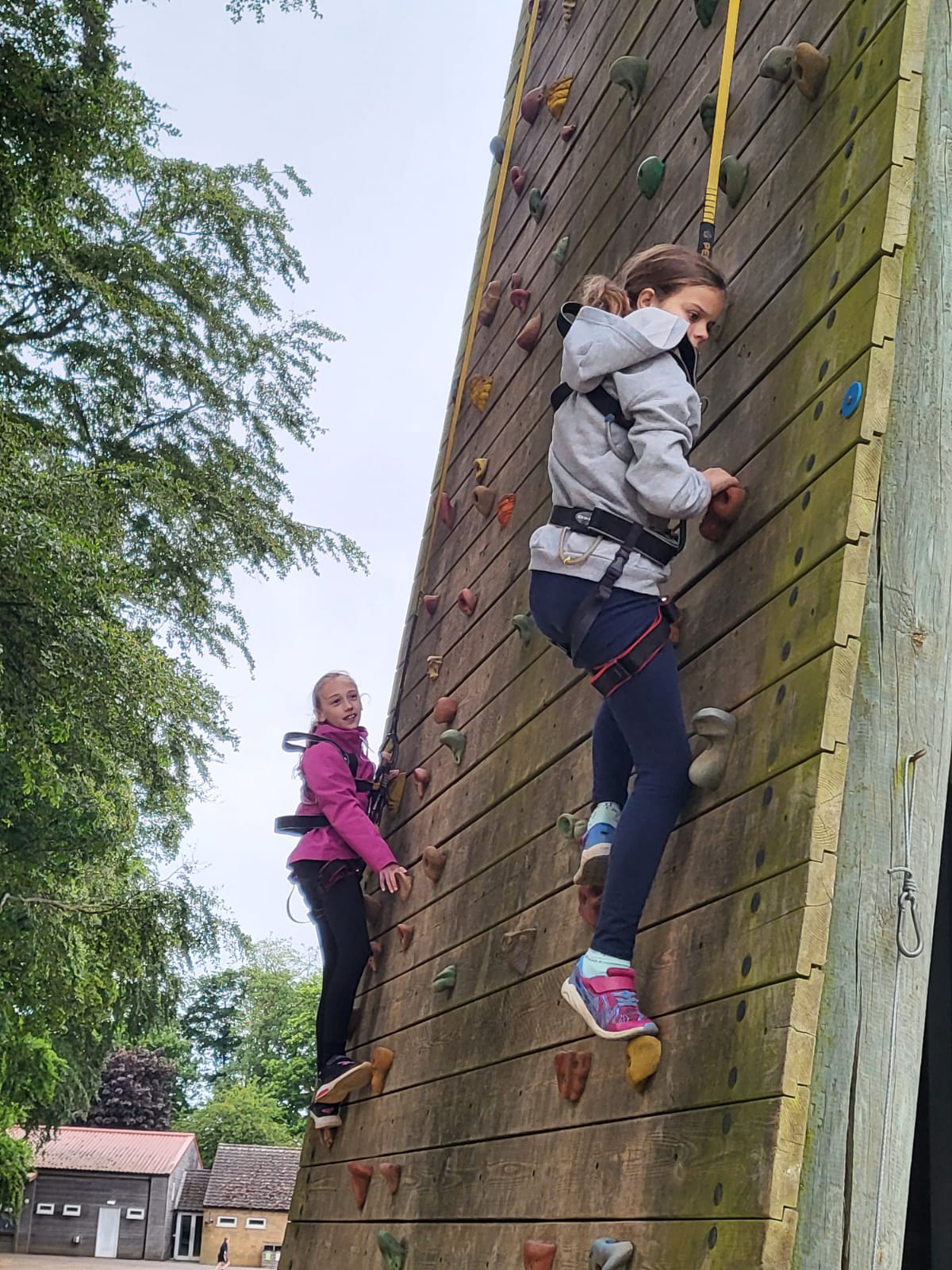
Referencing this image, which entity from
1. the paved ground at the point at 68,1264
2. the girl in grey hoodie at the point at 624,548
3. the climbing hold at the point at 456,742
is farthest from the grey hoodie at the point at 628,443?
the paved ground at the point at 68,1264

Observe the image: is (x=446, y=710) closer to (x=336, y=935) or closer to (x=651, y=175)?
(x=336, y=935)

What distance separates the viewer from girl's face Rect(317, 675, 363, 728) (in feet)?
15.7

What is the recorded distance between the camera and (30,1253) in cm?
4022

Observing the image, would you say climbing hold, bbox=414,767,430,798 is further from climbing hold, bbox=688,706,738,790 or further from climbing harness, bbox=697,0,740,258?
climbing hold, bbox=688,706,738,790

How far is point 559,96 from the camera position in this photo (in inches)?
209

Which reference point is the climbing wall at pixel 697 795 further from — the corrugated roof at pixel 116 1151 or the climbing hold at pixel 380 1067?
the corrugated roof at pixel 116 1151

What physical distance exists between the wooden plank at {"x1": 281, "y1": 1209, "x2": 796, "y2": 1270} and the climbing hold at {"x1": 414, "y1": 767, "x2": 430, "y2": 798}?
1.39 meters

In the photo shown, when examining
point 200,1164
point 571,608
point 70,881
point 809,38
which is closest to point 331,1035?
point 571,608

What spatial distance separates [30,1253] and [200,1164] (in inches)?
418

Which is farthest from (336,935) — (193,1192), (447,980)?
(193,1192)

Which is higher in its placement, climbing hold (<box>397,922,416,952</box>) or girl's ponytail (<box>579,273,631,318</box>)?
girl's ponytail (<box>579,273,631,318</box>)

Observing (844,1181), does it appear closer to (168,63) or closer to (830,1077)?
(830,1077)

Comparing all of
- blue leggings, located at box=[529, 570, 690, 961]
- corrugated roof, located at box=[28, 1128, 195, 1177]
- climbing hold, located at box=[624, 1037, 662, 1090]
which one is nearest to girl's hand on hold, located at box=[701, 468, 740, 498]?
blue leggings, located at box=[529, 570, 690, 961]

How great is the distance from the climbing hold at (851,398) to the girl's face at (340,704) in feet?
8.61
